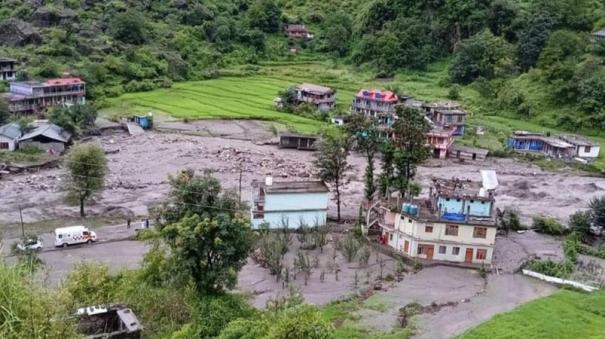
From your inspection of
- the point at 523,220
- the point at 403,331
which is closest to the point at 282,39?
the point at 523,220

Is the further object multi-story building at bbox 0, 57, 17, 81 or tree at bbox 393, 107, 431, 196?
multi-story building at bbox 0, 57, 17, 81

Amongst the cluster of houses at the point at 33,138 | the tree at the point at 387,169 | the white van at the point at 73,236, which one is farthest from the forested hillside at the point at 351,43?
the white van at the point at 73,236

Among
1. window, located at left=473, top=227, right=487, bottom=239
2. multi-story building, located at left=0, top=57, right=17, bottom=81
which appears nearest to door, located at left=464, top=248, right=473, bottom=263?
window, located at left=473, top=227, right=487, bottom=239

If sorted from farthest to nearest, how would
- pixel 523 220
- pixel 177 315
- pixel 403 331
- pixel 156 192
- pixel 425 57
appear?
pixel 425 57
pixel 156 192
pixel 523 220
pixel 403 331
pixel 177 315

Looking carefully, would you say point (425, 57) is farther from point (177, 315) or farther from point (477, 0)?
point (177, 315)

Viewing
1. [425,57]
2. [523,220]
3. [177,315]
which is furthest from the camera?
[425,57]

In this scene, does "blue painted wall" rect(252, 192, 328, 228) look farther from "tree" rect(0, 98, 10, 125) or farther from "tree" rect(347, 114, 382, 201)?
"tree" rect(0, 98, 10, 125)
